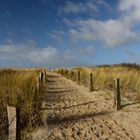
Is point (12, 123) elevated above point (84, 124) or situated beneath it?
elevated above

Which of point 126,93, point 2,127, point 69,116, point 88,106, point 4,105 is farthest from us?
point 126,93

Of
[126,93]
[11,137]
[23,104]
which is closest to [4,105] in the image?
[23,104]

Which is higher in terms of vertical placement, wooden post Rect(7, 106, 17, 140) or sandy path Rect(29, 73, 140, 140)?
wooden post Rect(7, 106, 17, 140)

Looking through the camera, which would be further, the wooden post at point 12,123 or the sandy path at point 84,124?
the sandy path at point 84,124

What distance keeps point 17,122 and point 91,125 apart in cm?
316

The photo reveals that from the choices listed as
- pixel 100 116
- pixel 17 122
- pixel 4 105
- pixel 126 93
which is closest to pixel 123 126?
pixel 100 116

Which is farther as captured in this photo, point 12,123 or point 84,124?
point 84,124

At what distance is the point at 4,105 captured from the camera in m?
7.63

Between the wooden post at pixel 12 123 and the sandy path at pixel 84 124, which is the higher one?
the wooden post at pixel 12 123

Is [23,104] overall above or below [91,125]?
above

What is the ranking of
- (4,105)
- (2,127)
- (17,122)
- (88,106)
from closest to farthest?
(17,122)
(2,127)
(4,105)
(88,106)

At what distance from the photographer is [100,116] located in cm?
965

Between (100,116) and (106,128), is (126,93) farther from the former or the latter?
(106,128)

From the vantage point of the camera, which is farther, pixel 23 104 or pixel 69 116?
pixel 69 116
